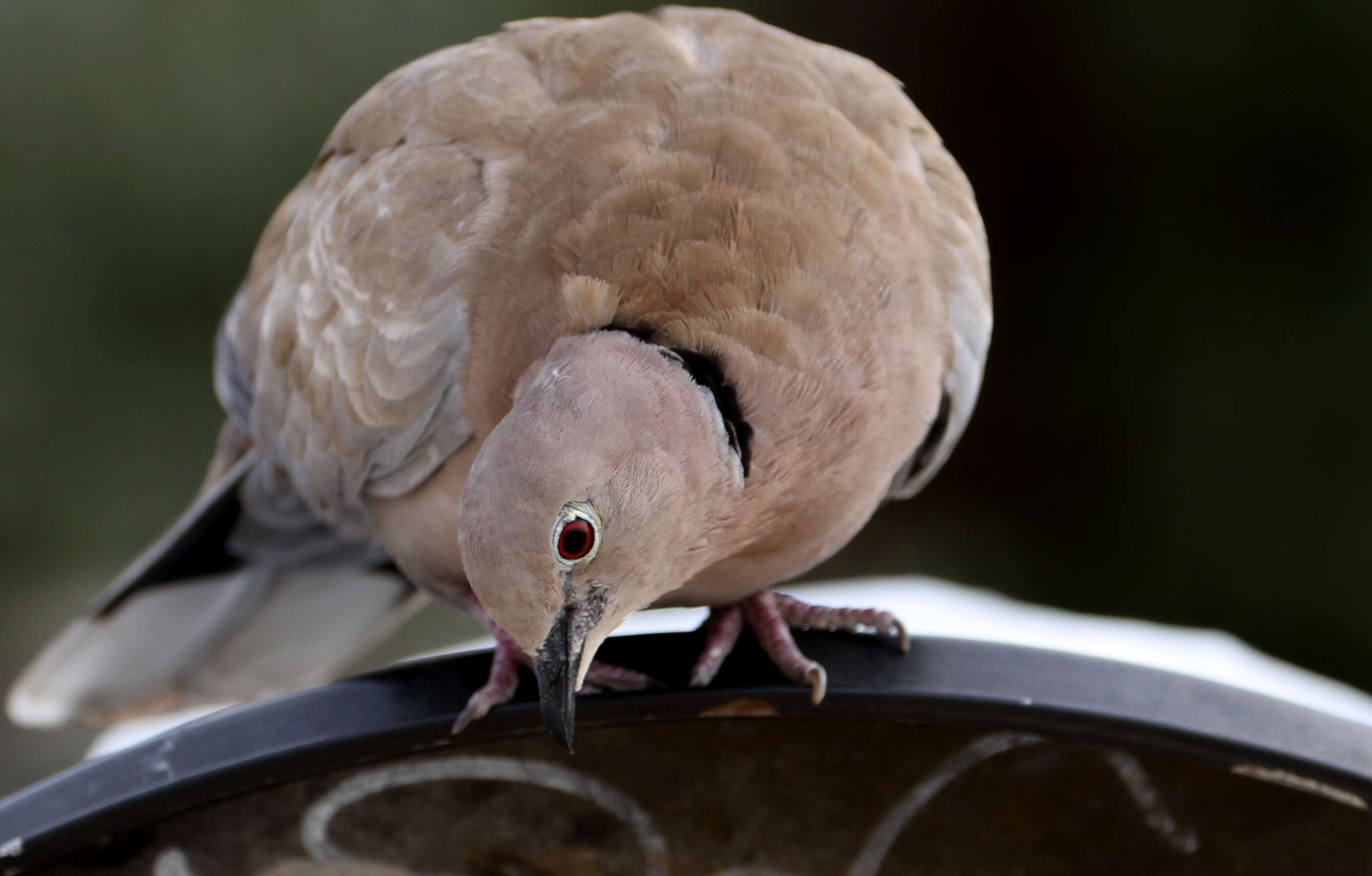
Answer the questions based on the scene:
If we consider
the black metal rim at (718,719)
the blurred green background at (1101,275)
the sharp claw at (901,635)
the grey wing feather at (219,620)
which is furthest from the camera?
the blurred green background at (1101,275)

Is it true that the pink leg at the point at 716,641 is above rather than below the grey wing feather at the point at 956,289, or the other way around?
below

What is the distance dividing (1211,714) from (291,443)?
4.52ft

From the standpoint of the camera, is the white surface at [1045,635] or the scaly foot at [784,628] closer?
the scaly foot at [784,628]

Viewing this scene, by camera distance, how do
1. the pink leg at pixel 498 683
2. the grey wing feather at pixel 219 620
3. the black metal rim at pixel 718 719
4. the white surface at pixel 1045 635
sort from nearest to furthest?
the black metal rim at pixel 718 719
the pink leg at pixel 498 683
the white surface at pixel 1045 635
the grey wing feather at pixel 219 620

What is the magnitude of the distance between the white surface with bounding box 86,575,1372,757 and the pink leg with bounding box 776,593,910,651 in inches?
5.5

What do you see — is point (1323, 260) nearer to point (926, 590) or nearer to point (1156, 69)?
point (1156, 69)

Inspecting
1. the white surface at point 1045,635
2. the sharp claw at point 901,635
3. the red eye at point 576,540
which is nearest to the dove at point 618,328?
the red eye at point 576,540

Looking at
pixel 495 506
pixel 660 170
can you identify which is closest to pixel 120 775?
pixel 495 506

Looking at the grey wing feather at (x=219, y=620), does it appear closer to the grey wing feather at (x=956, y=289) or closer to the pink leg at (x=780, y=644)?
the pink leg at (x=780, y=644)

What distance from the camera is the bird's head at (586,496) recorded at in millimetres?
1381

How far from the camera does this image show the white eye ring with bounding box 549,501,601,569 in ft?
4.56

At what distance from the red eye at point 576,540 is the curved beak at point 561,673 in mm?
71

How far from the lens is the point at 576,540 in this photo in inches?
55.7

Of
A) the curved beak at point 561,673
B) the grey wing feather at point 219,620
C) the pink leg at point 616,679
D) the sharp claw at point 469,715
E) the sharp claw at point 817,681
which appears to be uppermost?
the curved beak at point 561,673
